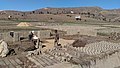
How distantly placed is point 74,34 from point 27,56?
11934 millimetres

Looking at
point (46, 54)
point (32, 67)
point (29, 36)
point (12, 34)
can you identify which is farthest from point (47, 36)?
point (32, 67)

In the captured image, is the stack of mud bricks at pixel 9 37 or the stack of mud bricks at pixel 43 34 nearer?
the stack of mud bricks at pixel 9 37

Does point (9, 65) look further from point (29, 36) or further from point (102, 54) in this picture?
point (29, 36)

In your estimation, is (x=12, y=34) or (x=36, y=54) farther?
(x=12, y=34)

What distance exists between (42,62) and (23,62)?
94cm

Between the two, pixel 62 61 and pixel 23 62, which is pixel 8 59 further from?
pixel 62 61

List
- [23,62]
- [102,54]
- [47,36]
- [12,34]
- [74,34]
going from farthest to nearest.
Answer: [74,34] → [47,36] → [12,34] → [102,54] → [23,62]

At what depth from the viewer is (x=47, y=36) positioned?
65.9 ft

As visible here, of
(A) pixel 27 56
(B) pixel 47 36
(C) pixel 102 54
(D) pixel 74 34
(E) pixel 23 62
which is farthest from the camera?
(D) pixel 74 34

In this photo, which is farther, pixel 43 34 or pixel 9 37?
pixel 43 34

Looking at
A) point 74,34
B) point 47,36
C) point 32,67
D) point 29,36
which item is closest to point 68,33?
point 74,34

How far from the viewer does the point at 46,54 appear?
1154 centimetres

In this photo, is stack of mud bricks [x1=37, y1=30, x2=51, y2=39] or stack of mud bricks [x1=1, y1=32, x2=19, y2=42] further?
stack of mud bricks [x1=37, y1=30, x2=51, y2=39]

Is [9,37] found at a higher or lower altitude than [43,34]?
higher
